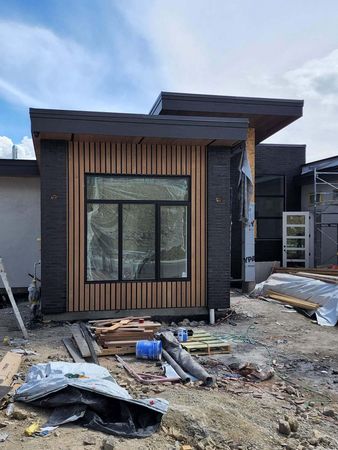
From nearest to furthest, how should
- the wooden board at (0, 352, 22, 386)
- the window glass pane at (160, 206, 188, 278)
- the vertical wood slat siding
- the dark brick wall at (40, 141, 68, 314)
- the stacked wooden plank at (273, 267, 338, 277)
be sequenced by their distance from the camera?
the wooden board at (0, 352, 22, 386), the dark brick wall at (40, 141, 68, 314), the vertical wood slat siding, the window glass pane at (160, 206, 188, 278), the stacked wooden plank at (273, 267, 338, 277)

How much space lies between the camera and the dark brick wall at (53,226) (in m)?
8.37

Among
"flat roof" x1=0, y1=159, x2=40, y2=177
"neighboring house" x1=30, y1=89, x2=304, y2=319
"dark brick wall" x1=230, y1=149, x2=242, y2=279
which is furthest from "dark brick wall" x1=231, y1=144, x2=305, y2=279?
"flat roof" x1=0, y1=159, x2=40, y2=177

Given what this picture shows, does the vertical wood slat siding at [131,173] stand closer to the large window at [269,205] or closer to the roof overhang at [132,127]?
the roof overhang at [132,127]

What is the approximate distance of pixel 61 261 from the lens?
27.7ft

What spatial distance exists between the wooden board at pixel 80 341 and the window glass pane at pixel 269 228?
905 cm

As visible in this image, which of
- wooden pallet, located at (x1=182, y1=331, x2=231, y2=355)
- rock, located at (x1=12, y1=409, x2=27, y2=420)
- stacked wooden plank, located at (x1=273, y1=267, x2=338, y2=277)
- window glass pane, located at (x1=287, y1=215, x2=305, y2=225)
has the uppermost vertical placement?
window glass pane, located at (x1=287, y1=215, x2=305, y2=225)

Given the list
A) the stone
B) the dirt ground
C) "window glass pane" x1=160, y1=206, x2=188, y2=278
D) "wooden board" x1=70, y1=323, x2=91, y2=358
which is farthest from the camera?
"window glass pane" x1=160, y1=206, x2=188, y2=278

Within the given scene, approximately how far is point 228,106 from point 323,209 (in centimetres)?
550

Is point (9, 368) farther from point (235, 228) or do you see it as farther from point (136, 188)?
point (235, 228)

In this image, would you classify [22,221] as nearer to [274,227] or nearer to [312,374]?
[274,227]

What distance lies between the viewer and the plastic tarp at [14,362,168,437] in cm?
379

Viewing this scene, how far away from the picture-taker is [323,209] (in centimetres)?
Result: 1470

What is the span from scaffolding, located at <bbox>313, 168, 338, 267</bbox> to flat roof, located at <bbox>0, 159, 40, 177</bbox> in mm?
8231

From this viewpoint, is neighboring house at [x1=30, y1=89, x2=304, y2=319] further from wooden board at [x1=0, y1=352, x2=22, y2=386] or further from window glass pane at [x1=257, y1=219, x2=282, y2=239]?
window glass pane at [x1=257, y1=219, x2=282, y2=239]
